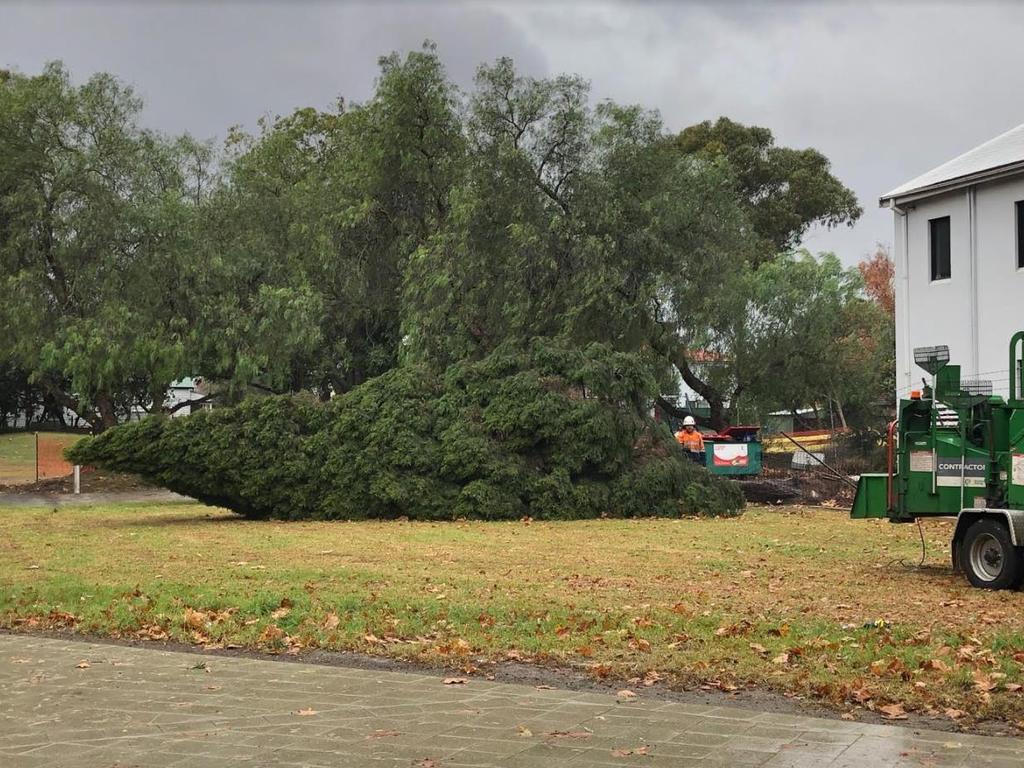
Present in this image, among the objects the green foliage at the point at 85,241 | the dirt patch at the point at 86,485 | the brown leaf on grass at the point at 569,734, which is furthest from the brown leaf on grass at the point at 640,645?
the green foliage at the point at 85,241

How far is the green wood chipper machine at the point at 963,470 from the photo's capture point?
1248cm

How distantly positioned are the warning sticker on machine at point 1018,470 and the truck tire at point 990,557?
1.64 ft

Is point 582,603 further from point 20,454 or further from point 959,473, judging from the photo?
point 20,454

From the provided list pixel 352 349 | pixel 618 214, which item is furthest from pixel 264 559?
pixel 352 349

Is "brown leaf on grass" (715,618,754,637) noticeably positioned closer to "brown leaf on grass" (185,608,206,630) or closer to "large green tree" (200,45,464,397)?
"brown leaf on grass" (185,608,206,630)

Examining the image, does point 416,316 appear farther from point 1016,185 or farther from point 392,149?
point 1016,185

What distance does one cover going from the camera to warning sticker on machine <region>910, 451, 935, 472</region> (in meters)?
13.6

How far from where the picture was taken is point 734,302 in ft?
116

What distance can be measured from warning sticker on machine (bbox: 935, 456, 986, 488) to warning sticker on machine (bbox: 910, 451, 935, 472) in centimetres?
13

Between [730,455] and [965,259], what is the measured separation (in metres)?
7.46

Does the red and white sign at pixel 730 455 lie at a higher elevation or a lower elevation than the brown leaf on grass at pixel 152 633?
higher

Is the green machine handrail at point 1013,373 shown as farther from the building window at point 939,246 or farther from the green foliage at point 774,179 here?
the green foliage at point 774,179

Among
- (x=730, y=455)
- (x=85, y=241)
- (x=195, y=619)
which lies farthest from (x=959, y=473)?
(x=85, y=241)

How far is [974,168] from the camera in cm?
2900
